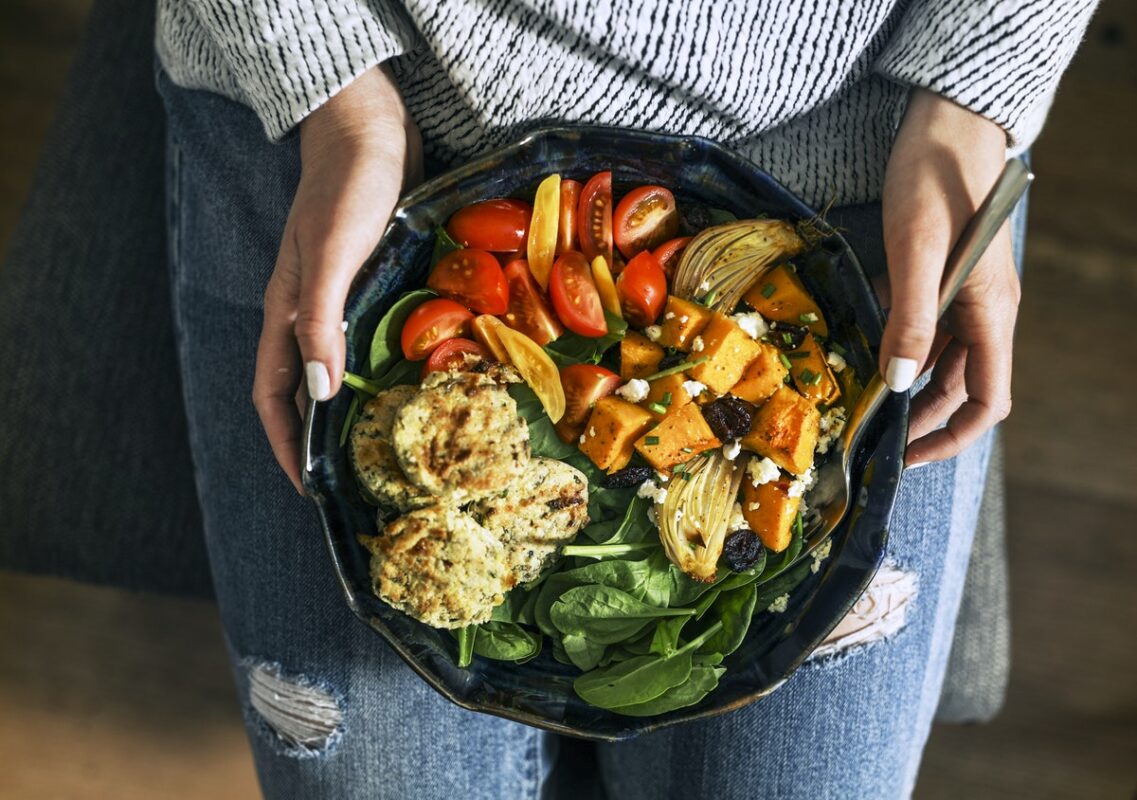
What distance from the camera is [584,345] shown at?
5.07ft

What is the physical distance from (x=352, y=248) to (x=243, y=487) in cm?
60

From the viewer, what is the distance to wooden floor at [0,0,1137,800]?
9.10ft

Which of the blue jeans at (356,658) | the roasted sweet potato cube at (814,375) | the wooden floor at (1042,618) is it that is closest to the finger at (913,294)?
the roasted sweet potato cube at (814,375)

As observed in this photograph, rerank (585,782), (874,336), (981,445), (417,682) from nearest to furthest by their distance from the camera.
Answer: (874,336) → (417,682) → (981,445) → (585,782)

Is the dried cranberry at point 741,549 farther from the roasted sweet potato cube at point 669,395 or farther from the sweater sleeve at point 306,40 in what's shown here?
the sweater sleeve at point 306,40

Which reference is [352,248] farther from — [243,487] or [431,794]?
[431,794]

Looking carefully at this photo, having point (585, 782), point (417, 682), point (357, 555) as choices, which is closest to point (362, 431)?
point (357, 555)

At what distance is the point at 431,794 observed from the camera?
5.74 ft

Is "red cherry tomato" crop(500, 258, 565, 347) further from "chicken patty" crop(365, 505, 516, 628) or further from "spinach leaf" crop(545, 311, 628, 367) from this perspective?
"chicken patty" crop(365, 505, 516, 628)

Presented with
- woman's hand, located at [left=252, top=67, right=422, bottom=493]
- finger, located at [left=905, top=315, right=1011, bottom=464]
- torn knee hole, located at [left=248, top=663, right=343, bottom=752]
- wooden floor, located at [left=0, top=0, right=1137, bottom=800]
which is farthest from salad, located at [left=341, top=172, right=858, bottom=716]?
wooden floor, located at [left=0, top=0, right=1137, bottom=800]

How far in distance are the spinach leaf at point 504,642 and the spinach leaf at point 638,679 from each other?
95mm

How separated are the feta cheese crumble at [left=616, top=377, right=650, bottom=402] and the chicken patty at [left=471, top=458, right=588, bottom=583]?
0.14 metres

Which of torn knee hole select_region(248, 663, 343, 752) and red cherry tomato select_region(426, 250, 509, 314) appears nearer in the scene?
red cherry tomato select_region(426, 250, 509, 314)

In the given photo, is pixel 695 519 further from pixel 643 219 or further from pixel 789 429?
pixel 643 219
